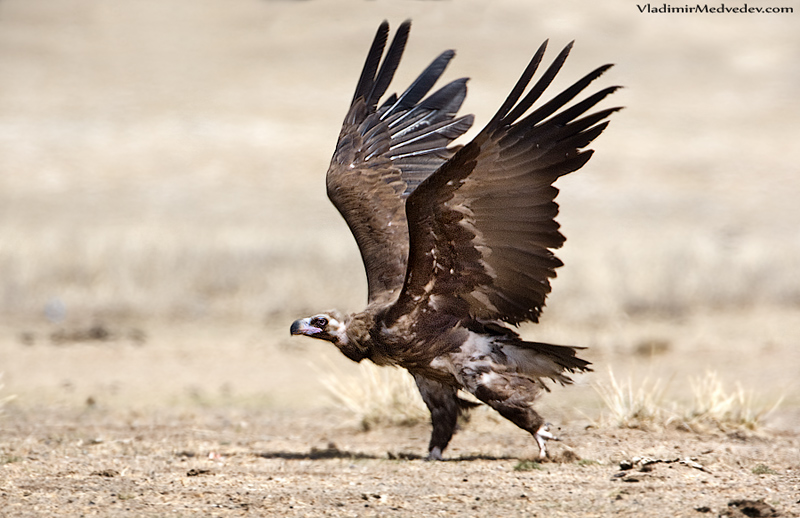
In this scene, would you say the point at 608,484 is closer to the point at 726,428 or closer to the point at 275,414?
the point at 726,428

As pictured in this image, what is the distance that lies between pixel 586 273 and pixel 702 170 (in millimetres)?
14391

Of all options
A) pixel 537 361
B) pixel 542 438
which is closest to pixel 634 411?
pixel 542 438

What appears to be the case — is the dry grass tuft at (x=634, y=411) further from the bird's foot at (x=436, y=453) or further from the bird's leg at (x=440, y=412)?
the bird's foot at (x=436, y=453)

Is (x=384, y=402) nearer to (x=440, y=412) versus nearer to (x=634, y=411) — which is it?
(x=440, y=412)

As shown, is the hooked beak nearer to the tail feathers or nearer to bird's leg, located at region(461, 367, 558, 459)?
bird's leg, located at region(461, 367, 558, 459)

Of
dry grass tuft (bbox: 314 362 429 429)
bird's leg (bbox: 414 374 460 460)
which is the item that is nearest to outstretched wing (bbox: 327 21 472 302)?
bird's leg (bbox: 414 374 460 460)

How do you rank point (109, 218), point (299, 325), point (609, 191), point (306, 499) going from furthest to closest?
point (609, 191), point (109, 218), point (299, 325), point (306, 499)

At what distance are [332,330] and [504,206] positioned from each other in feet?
5.33

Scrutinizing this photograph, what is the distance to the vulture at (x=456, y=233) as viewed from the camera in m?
6.04

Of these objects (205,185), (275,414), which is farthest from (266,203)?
(275,414)

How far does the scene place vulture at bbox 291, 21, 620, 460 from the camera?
19.8ft

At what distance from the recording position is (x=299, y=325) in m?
7.10

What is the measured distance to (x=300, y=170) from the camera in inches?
1125

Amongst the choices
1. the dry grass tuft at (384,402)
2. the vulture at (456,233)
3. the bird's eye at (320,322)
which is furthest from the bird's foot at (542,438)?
the dry grass tuft at (384,402)
